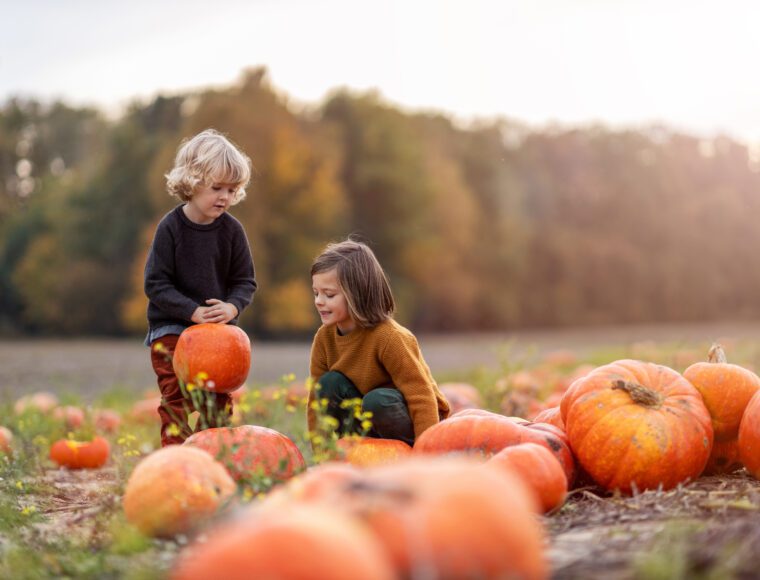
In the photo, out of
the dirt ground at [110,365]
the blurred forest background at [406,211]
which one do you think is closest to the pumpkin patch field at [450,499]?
the dirt ground at [110,365]

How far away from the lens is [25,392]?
10.3m

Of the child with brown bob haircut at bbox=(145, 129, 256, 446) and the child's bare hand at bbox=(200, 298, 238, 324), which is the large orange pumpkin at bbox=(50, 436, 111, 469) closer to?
the child with brown bob haircut at bbox=(145, 129, 256, 446)

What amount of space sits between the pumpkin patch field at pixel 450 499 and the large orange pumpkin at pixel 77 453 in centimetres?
25

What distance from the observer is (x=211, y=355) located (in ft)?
14.4

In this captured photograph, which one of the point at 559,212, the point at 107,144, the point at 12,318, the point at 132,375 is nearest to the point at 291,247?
the point at 107,144

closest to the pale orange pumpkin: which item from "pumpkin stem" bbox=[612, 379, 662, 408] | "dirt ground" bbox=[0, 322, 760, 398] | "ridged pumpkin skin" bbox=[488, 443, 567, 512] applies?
"dirt ground" bbox=[0, 322, 760, 398]

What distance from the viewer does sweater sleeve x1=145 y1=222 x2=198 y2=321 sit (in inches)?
186

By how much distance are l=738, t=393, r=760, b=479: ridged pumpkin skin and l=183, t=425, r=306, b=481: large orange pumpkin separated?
199 cm

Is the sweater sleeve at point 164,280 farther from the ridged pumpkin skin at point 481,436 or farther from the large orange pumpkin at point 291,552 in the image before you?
the large orange pumpkin at point 291,552

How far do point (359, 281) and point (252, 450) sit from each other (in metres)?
1.10

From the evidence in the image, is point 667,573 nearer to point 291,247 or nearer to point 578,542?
point 578,542

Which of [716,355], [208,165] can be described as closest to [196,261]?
[208,165]

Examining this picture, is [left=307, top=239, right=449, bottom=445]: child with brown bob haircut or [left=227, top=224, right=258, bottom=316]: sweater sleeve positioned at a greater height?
[left=227, top=224, right=258, bottom=316]: sweater sleeve

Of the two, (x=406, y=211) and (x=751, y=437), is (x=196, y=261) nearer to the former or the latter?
(x=751, y=437)
